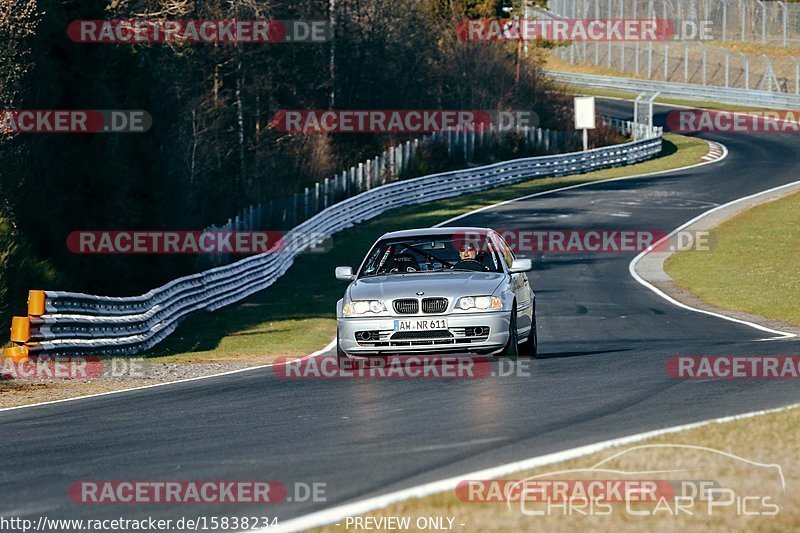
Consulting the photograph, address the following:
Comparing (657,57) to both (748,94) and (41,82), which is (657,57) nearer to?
(748,94)

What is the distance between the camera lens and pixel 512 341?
13594 mm

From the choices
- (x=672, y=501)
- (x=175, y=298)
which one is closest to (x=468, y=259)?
(x=672, y=501)

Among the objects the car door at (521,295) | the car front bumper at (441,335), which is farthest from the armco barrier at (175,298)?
the car door at (521,295)

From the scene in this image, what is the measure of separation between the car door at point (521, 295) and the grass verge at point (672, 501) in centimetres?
593

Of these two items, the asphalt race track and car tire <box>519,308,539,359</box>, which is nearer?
the asphalt race track

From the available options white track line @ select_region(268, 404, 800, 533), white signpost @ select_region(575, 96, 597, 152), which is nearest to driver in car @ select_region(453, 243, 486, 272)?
white track line @ select_region(268, 404, 800, 533)

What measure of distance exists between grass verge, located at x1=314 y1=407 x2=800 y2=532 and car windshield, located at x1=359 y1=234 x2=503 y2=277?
21.3 ft

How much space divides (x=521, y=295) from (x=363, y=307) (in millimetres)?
2025

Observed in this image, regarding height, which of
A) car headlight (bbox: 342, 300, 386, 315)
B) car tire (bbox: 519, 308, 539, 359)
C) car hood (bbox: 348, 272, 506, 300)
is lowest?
car tire (bbox: 519, 308, 539, 359)

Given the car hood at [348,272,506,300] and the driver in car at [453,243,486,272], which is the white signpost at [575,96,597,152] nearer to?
→ the driver in car at [453,243,486,272]

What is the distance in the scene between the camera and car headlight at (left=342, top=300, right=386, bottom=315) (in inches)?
525

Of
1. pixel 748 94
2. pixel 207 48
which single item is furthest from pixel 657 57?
pixel 207 48

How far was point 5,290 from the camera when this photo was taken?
19062mm

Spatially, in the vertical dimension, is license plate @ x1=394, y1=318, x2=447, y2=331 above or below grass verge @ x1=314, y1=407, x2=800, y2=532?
below
